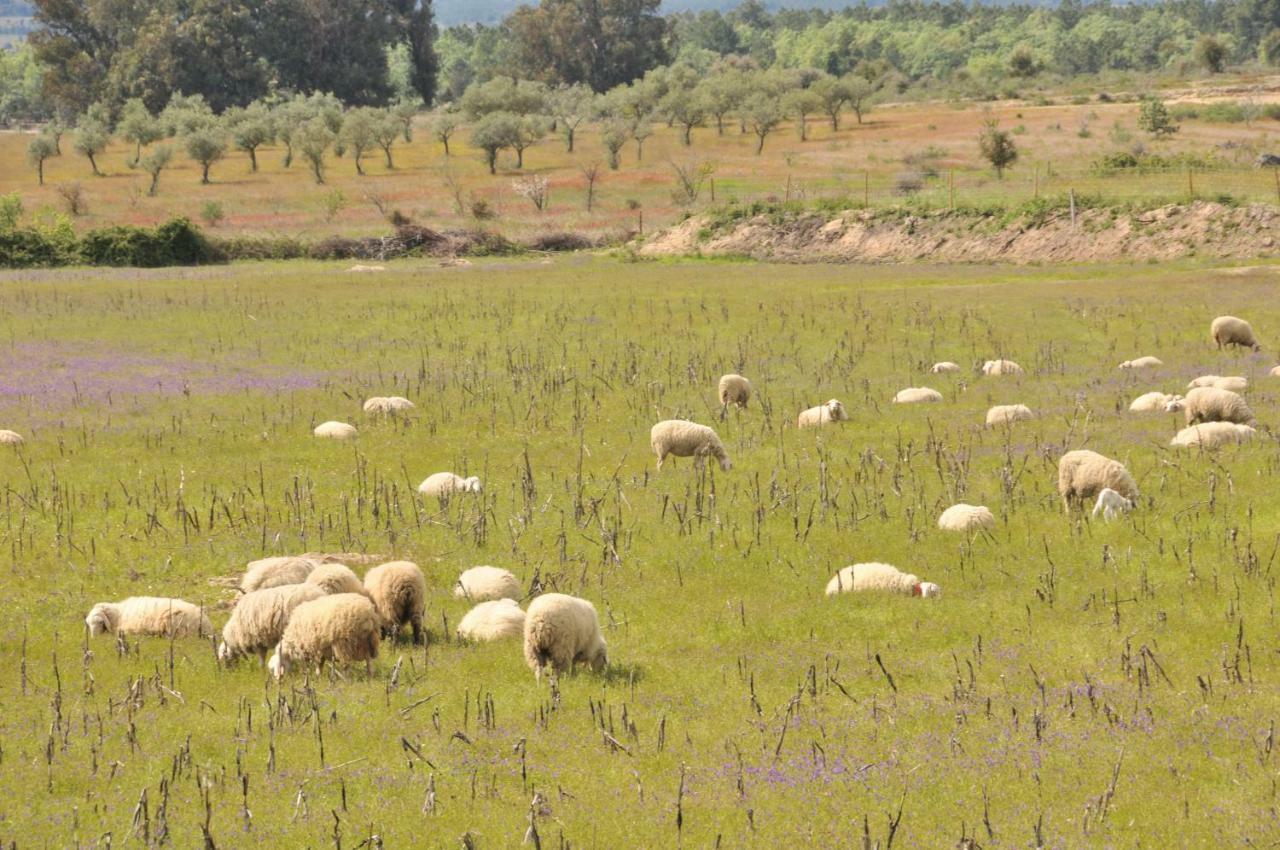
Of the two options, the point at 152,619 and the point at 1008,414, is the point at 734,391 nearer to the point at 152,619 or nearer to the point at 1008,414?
the point at 1008,414

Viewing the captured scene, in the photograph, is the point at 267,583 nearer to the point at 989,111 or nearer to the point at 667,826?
the point at 667,826

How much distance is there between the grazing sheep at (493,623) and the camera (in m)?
15.9

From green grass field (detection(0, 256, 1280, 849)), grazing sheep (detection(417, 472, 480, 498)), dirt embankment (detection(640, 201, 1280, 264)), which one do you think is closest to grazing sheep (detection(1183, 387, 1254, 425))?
green grass field (detection(0, 256, 1280, 849))

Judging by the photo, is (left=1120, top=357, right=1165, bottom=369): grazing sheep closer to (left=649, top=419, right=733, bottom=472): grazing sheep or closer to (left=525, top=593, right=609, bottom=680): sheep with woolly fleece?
(left=649, top=419, right=733, bottom=472): grazing sheep

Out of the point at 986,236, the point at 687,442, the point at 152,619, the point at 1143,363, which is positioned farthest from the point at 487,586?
the point at 986,236

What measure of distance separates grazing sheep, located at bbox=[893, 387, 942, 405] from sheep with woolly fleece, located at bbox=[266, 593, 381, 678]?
17.9 meters

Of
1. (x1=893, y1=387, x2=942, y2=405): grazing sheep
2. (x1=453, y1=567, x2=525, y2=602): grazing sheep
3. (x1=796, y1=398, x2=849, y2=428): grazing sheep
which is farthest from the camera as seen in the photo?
(x1=893, y1=387, x2=942, y2=405): grazing sheep

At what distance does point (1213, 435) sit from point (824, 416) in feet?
24.6

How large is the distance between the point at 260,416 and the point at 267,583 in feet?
43.9

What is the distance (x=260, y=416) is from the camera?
29.9 metres

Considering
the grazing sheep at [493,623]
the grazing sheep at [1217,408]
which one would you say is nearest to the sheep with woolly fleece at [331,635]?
the grazing sheep at [493,623]

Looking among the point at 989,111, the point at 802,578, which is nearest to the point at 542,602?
the point at 802,578

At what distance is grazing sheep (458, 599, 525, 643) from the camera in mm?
15906

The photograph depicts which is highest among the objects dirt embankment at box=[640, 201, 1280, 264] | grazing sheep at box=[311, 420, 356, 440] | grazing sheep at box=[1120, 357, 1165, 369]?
dirt embankment at box=[640, 201, 1280, 264]
